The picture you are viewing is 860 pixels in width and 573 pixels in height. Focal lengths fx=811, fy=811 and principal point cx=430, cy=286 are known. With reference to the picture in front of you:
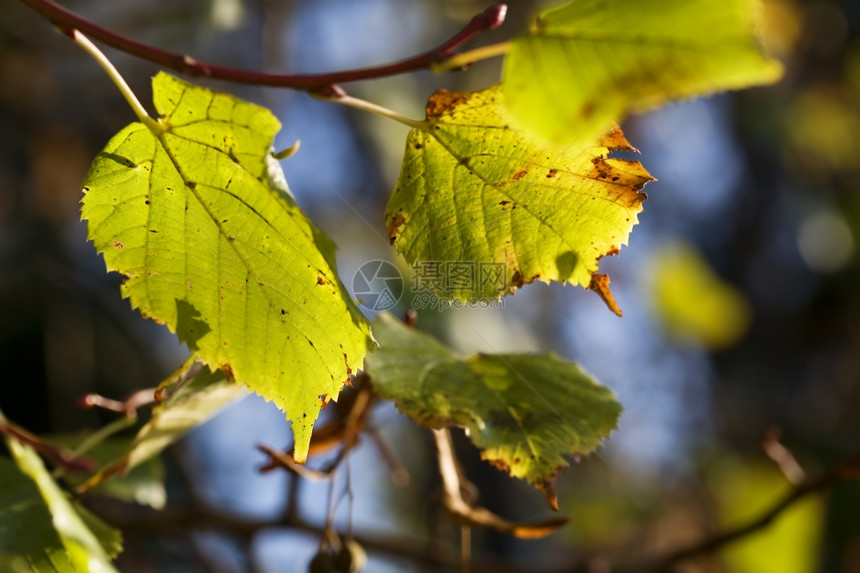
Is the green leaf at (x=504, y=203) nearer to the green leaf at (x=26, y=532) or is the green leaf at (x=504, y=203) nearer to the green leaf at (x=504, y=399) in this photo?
the green leaf at (x=504, y=399)

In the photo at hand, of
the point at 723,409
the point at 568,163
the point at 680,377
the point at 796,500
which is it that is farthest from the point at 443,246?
the point at 723,409

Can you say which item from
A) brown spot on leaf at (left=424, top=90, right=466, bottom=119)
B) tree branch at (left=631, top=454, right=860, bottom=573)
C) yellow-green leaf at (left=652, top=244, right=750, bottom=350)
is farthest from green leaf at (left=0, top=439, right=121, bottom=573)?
yellow-green leaf at (left=652, top=244, right=750, bottom=350)

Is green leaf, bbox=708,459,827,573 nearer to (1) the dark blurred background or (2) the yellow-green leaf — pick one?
(1) the dark blurred background

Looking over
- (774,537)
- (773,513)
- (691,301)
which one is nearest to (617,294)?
(691,301)

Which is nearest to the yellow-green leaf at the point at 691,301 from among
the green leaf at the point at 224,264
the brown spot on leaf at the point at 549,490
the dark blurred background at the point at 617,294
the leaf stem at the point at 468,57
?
the dark blurred background at the point at 617,294

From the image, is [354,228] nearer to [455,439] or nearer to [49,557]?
[455,439]
